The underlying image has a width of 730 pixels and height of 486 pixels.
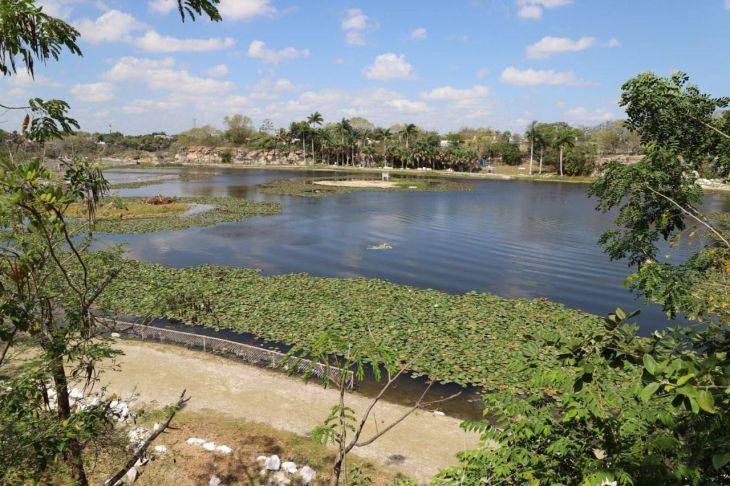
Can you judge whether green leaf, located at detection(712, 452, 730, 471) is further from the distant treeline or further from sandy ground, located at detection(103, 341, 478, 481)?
the distant treeline

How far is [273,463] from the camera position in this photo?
1151 cm

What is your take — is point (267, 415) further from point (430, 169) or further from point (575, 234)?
point (430, 169)

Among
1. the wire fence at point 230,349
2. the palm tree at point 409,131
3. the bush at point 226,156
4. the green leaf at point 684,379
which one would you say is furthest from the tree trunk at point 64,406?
the bush at point 226,156

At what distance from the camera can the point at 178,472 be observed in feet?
37.4

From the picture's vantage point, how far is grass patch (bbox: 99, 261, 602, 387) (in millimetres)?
17844

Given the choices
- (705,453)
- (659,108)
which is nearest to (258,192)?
(659,108)

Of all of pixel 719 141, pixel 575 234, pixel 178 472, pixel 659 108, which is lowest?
pixel 178 472

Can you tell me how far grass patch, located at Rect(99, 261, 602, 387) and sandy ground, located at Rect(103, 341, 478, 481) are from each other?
215 cm

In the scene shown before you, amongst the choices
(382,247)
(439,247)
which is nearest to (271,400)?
(382,247)

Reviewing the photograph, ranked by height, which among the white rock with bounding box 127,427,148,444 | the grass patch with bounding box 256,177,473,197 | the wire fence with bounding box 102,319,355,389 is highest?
the grass patch with bounding box 256,177,473,197

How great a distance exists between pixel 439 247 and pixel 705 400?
34.7 m

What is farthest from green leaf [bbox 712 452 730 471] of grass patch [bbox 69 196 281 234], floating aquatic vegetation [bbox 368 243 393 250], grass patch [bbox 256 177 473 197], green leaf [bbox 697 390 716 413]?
grass patch [bbox 256 177 473 197]

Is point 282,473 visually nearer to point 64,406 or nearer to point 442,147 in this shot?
point 64,406

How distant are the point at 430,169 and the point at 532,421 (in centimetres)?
12729
